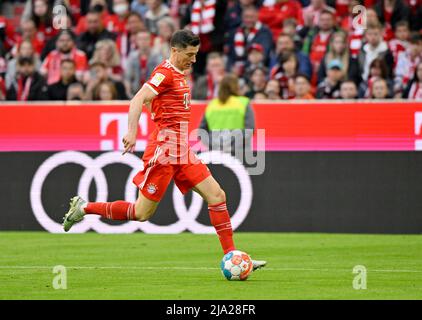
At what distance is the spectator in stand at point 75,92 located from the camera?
18.5 m

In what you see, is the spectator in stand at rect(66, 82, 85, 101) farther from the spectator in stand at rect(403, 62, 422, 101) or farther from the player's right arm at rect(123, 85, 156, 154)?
the player's right arm at rect(123, 85, 156, 154)

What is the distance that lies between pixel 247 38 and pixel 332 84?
2.57 m

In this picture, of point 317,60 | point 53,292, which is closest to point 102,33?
point 317,60

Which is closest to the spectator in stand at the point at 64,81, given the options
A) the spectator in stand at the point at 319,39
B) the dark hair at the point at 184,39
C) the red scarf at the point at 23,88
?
the red scarf at the point at 23,88

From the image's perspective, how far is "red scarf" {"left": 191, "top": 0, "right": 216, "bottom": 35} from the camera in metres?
20.2

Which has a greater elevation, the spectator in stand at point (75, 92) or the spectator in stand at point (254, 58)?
the spectator in stand at point (254, 58)

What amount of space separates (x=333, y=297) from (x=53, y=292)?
98.3 inches

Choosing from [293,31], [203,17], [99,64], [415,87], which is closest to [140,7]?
[203,17]

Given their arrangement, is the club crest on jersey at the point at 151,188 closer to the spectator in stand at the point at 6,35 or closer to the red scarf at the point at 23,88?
the red scarf at the point at 23,88

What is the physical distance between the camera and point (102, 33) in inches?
811

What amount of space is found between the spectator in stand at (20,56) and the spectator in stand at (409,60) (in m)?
6.43

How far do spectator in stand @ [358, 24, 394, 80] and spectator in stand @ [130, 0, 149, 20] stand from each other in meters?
4.63

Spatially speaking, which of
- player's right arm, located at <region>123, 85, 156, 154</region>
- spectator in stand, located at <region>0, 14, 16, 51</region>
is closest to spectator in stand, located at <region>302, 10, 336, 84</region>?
spectator in stand, located at <region>0, 14, 16, 51</region>

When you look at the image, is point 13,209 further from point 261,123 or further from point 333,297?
point 333,297
